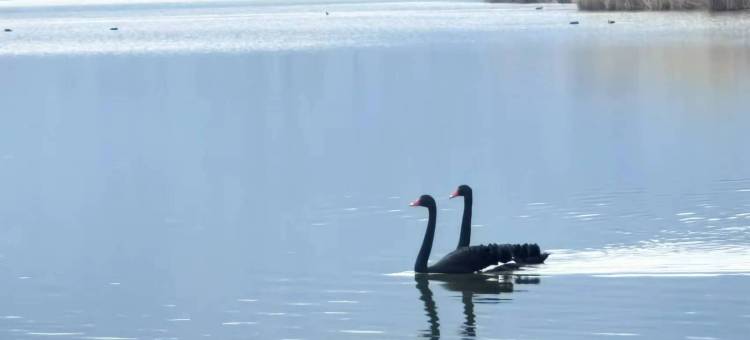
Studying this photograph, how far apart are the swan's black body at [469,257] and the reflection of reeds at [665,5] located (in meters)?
40.1

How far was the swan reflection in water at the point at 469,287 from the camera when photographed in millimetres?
9378

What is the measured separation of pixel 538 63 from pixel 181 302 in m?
22.9

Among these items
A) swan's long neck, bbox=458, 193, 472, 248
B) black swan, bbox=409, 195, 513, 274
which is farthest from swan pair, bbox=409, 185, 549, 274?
swan's long neck, bbox=458, 193, 472, 248

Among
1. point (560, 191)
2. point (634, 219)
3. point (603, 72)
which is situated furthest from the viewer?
point (603, 72)

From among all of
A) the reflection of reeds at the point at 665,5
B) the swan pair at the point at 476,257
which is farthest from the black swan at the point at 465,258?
the reflection of reeds at the point at 665,5

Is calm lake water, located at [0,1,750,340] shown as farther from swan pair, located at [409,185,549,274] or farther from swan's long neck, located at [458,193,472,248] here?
swan's long neck, located at [458,193,472,248]

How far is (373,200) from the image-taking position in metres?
13.7

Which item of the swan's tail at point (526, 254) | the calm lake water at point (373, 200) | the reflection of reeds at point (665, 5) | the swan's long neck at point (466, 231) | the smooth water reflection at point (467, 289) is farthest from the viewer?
the reflection of reeds at point (665, 5)

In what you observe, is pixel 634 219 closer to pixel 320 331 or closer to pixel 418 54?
pixel 320 331

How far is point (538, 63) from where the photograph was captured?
3219 cm

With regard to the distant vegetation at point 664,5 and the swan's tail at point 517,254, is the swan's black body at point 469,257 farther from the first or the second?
the distant vegetation at point 664,5

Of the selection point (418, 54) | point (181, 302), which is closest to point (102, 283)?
point (181, 302)

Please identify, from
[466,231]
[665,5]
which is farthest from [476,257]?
[665,5]

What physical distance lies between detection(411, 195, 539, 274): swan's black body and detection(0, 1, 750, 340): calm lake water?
0.07 meters
